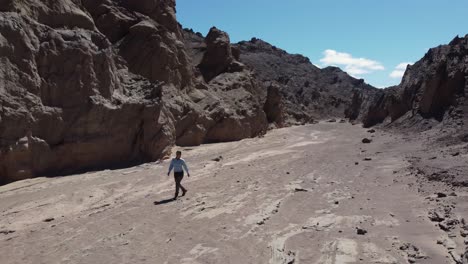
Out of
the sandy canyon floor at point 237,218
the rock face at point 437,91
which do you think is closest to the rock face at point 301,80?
the rock face at point 437,91

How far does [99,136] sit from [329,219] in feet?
34.9

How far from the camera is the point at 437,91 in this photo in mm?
29516

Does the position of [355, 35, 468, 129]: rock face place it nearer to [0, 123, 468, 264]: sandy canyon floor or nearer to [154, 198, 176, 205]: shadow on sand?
[0, 123, 468, 264]: sandy canyon floor

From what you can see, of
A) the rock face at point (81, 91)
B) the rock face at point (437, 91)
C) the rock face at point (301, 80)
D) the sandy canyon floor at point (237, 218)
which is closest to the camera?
the sandy canyon floor at point (237, 218)

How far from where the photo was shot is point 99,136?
54.7 ft

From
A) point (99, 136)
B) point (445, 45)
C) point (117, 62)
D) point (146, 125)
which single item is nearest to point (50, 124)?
point (99, 136)

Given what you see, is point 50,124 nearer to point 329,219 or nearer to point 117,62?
point 117,62

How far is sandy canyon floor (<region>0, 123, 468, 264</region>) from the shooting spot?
22.9 ft

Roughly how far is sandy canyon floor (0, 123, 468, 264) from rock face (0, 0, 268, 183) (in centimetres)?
134

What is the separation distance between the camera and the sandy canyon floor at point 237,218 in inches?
275

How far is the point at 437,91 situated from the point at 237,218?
976 inches

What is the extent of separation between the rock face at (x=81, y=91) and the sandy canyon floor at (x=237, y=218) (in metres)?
1.34

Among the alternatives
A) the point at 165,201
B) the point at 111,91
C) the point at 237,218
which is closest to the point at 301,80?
the point at 111,91

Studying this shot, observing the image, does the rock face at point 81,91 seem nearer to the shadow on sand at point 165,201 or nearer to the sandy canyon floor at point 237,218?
the sandy canyon floor at point 237,218
